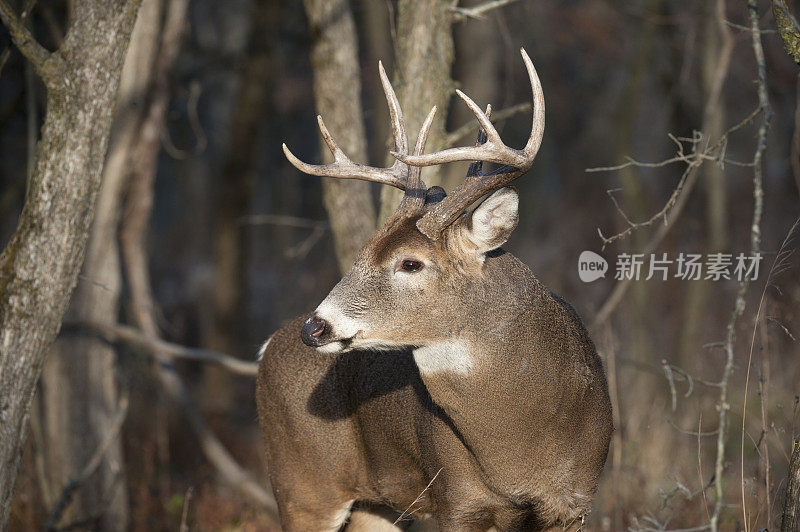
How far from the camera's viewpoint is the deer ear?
4090mm

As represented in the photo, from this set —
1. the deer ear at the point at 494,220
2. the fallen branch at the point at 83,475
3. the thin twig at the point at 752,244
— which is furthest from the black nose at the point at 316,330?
the fallen branch at the point at 83,475

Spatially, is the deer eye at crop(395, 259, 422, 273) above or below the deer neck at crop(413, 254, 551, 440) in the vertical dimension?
above

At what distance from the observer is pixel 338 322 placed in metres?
4.00

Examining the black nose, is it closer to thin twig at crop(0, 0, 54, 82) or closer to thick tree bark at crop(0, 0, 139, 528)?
thick tree bark at crop(0, 0, 139, 528)

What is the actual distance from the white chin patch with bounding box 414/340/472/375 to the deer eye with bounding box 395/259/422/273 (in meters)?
0.35

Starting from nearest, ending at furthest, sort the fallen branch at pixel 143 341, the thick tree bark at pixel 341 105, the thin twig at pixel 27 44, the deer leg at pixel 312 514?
the thin twig at pixel 27 44, the deer leg at pixel 312 514, the thick tree bark at pixel 341 105, the fallen branch at pixel 143 341

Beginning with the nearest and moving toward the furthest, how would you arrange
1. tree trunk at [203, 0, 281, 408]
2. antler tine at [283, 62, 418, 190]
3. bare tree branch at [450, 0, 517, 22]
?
antler tine at [283, 62, 418, 190] < bare tree branch at [450, 0, 517, 22] < tree trunk at [203, 0, 281, 408]

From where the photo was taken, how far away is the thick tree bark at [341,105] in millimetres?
6207

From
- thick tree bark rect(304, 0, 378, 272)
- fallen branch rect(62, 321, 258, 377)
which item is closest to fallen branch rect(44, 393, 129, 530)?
fallen branch rect(62, 321, 258, 377)

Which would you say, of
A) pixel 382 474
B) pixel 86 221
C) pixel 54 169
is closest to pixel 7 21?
pixel 54 169

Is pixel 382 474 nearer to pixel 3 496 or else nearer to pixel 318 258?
pixel 3 496

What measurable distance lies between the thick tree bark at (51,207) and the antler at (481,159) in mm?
1693

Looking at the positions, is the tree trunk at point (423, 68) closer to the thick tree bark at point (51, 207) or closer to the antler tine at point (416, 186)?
the antler tine at point (416, 186)

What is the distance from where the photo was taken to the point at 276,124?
760 inches
